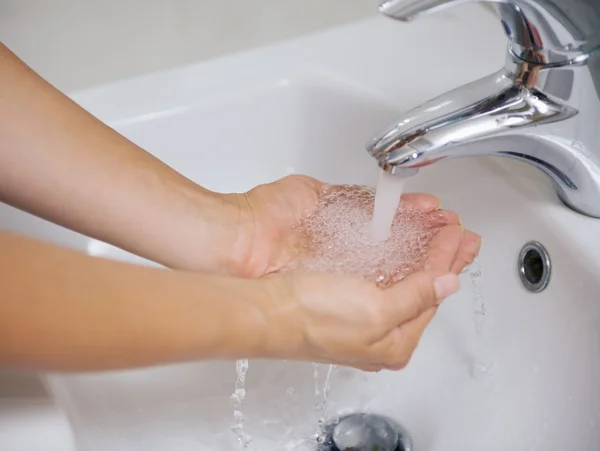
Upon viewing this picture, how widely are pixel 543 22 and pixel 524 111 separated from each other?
5 cm

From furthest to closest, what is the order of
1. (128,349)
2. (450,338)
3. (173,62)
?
(173,62) → (450,338) → (128,349)

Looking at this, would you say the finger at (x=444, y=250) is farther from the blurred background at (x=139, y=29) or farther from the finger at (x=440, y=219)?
the blurred background at (x=139, y=29)

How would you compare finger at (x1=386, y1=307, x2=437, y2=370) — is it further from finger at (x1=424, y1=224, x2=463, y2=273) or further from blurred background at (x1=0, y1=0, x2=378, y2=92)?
blurred background at (x1=0, y1=0, x2=378, y2=92)

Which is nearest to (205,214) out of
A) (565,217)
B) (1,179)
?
(1,179)

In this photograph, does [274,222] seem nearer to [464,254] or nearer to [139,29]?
[464,254]

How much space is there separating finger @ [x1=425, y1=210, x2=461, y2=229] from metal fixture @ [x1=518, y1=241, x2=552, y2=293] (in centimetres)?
6

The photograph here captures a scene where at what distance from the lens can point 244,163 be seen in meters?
0.63

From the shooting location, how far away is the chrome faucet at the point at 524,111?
388 millimetres

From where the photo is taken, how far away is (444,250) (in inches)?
17.7

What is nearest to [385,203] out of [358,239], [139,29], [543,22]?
[358,239]

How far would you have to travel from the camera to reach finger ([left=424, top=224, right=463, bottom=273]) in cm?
45

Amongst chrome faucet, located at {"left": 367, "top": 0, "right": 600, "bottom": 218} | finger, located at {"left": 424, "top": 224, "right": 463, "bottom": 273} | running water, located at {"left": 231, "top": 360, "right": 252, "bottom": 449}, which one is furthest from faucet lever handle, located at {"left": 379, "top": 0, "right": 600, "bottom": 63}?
running water, located at {"left": 231, "top": 360, "right": 252, "bottom": 449}

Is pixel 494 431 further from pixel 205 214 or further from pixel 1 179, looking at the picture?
pixel 1 179

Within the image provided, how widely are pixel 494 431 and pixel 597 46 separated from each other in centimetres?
24
